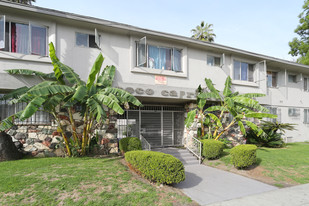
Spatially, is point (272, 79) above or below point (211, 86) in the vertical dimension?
above

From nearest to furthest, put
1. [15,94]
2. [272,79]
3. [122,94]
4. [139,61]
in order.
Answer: [15,94] < [122,94] < [139,61] < [272,79]

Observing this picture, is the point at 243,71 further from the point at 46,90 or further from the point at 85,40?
the point at 46,90

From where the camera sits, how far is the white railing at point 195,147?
420 inches

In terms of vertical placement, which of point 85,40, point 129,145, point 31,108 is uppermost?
point 85,40

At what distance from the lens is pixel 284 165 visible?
31.0 ft

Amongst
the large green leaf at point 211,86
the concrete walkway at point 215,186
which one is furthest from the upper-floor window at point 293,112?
the concrete walkway at point 215,186

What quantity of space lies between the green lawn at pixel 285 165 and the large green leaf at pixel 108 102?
6.19 metres

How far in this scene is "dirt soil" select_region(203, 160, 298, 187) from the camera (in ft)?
25.5

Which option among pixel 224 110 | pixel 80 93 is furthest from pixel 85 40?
pixel 224 110

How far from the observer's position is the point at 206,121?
12.1 meters

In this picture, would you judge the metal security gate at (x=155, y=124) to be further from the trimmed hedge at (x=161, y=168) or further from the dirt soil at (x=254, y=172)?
the trimmed hedge at (x=161, y=168)

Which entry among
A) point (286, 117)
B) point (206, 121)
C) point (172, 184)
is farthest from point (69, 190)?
point (286, 117)

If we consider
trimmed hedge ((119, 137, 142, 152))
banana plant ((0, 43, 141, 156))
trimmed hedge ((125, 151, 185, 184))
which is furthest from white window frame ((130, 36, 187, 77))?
trimmed hedge ((125, 151, 185, 184))

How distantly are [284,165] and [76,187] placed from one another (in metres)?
9.20
